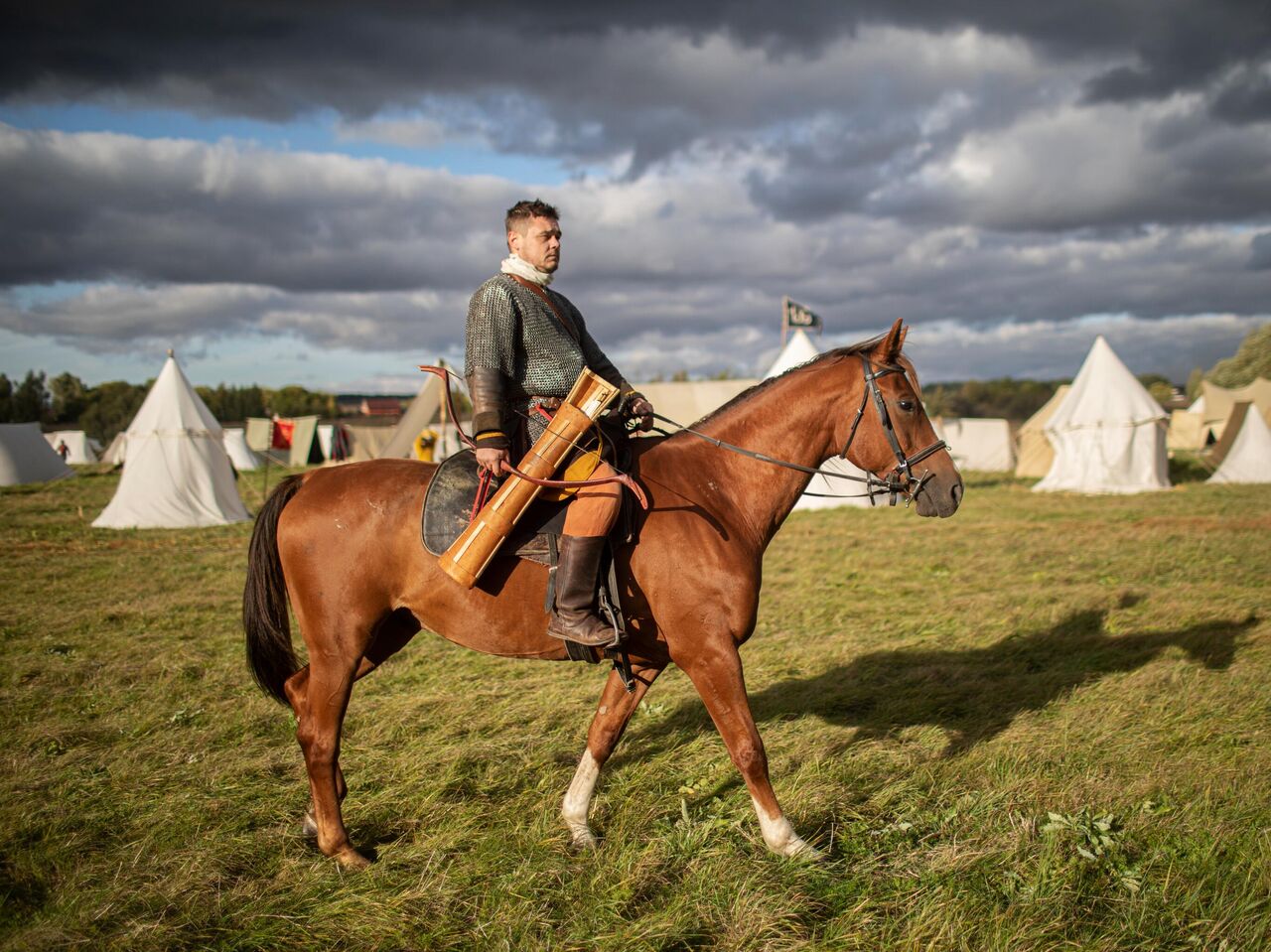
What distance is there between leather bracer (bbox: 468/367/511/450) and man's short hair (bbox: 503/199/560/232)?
83cm

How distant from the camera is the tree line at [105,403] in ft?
243

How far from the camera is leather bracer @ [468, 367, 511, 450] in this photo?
392cm

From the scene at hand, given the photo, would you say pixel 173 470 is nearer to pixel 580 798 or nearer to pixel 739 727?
pixel 580 798

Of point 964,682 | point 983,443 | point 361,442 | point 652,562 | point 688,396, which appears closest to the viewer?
point 652,562

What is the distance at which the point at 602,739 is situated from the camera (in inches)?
173

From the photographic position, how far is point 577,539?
3.84 meters

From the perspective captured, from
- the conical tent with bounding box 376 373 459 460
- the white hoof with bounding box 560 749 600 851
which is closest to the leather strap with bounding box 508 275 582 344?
the white hoof with bounding box 560 749 600 851

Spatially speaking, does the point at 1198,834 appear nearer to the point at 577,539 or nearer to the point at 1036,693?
the point at 1036,693

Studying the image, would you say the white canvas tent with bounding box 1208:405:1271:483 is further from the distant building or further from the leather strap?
the distant building

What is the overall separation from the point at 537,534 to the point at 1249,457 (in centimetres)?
2894

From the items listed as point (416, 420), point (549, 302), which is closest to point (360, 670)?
point (549, 302)

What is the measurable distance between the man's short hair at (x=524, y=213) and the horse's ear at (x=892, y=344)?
1873 millimetres

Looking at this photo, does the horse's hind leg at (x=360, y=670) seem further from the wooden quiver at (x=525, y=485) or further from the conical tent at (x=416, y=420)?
the conical tent at (x=416, y=420)

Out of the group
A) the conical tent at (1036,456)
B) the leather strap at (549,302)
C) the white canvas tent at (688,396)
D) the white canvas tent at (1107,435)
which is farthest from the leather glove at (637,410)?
the conical tent at (1036,456)
